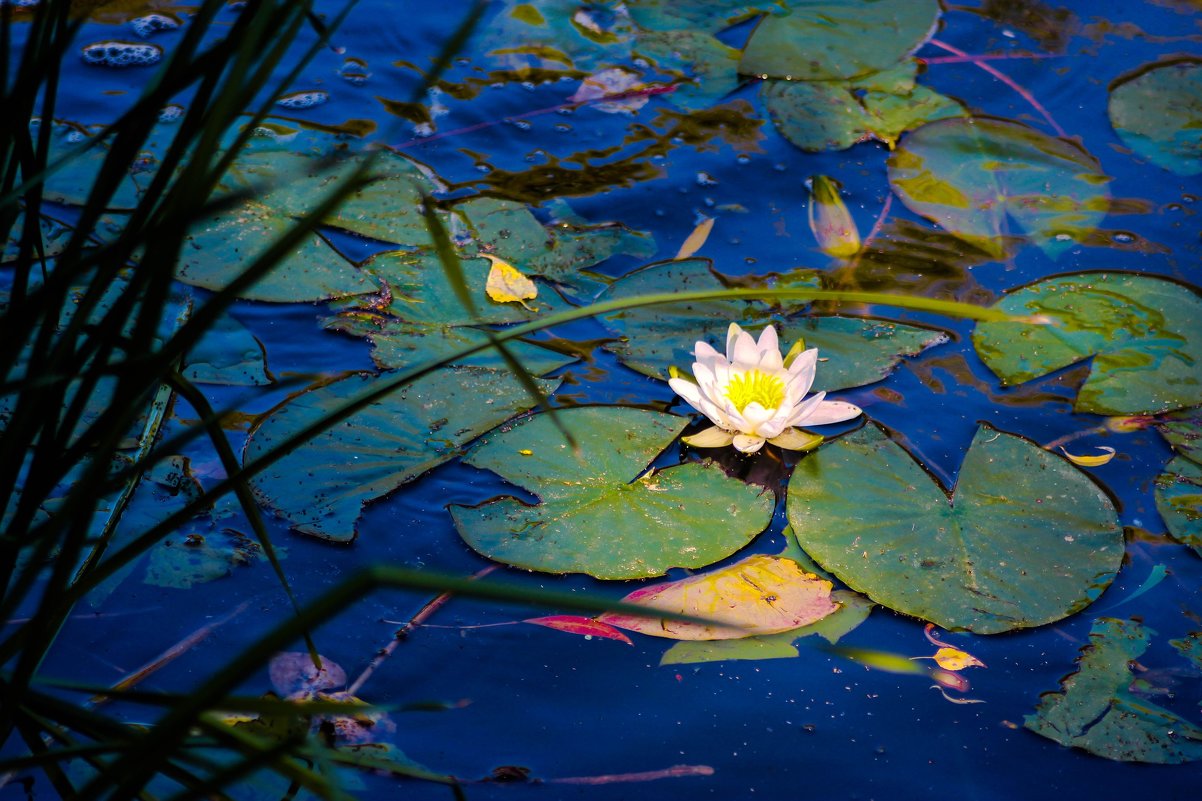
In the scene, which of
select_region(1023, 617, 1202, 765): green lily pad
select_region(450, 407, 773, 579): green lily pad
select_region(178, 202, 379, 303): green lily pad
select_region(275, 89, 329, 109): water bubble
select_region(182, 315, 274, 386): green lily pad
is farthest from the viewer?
select_region(275, 89, 329, 109): water bubble

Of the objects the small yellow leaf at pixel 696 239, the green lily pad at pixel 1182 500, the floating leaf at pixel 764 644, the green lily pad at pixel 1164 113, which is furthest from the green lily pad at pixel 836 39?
the floating leaf at pixel 764 644

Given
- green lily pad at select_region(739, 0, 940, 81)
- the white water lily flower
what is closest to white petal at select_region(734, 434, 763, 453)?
the white water lily flower

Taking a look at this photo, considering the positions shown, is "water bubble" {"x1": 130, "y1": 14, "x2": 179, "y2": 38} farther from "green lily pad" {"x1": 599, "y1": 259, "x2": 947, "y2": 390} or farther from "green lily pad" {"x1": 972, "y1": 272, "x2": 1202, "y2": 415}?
"green lily pad" {"x1": 972, "y1": 272, "x2": 1202, "y2": 415}

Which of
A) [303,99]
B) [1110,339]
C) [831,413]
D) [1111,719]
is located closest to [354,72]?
[303,99]

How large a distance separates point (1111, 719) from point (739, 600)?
54 centimetres

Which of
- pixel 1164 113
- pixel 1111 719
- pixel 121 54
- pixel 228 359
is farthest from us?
pixel 121 54

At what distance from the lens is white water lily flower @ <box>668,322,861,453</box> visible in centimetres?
180

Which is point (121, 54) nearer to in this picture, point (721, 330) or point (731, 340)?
point (721, 330)

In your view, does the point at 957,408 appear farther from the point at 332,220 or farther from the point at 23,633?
the point at 23,633

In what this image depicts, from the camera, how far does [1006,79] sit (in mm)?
2838

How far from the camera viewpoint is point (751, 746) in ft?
4.57

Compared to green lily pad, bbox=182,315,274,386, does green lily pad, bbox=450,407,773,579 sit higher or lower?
lower

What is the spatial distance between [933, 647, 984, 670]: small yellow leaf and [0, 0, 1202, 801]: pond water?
0.02 m

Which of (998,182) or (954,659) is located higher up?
(998,182)
